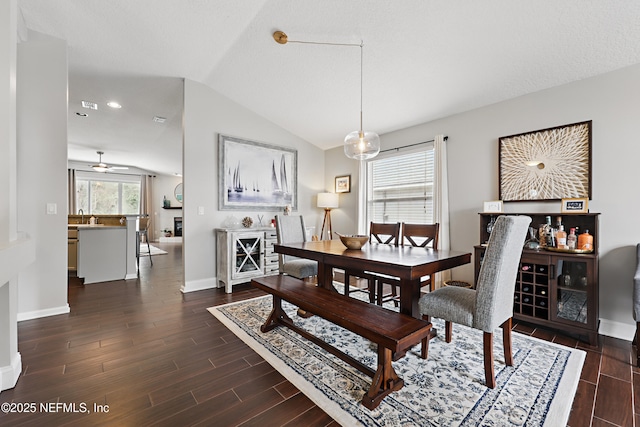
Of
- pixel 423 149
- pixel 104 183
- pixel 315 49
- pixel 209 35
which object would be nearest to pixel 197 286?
pixel 209 35

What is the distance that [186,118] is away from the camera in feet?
12.7

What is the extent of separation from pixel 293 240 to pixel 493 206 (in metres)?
2.38

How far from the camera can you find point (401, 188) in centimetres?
443

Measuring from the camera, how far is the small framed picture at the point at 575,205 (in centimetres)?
258

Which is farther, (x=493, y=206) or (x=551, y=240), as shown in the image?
(x=493, y=206)

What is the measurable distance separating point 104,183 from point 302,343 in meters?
10.2

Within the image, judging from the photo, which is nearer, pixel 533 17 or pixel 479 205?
pixel 533 17

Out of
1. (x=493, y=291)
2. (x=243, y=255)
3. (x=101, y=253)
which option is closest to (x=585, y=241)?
(x=493, y=291)

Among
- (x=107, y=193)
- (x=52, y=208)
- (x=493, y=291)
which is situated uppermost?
(x=107, y=193)

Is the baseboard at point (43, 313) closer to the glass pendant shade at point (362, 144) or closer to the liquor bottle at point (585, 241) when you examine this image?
A: the glass pendant shade at point (362, 144)

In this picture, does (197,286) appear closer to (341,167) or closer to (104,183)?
(341,167)

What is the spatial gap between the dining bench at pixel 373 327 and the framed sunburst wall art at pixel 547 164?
229cm

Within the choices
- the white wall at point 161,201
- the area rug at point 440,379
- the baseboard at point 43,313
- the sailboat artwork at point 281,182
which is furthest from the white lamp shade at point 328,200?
the white wall at point 161,201

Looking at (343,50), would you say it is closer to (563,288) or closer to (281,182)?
(281,182)
